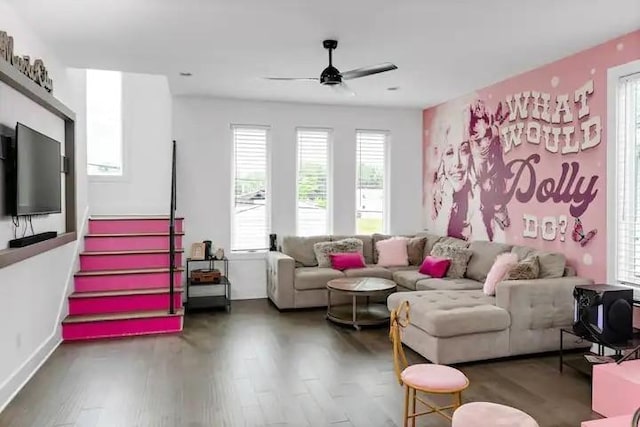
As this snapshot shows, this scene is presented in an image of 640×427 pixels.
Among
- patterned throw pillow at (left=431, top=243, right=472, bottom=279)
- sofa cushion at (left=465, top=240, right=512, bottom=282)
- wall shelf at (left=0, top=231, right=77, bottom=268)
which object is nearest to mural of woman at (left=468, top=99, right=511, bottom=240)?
sofa cushion at (left=465, top=240, right=512, bottom=282)

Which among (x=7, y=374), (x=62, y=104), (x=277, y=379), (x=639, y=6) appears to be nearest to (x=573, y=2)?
(x=639, y=6)

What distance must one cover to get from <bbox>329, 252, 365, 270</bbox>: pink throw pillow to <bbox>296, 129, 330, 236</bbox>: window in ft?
2.70

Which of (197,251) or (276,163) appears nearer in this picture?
(197,251)

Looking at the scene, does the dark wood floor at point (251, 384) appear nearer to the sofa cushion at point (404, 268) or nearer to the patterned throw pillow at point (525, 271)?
the patterned throw pillow at point (525, 271)

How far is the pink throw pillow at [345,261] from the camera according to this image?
6.30 meters

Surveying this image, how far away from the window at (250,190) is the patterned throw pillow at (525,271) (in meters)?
3.52

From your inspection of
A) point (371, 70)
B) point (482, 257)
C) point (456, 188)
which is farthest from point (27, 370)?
point (456, 188)

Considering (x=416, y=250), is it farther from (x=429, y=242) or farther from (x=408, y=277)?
(x=408, y=277)

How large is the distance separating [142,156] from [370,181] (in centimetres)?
349

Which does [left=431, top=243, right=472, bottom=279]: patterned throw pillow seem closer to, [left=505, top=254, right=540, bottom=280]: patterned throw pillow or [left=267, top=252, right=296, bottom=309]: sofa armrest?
[left=505, top=254, right=540, bottom=280]: patterned throw pillow

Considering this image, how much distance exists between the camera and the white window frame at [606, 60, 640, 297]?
4.13 meters

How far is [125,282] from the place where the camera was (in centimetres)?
547

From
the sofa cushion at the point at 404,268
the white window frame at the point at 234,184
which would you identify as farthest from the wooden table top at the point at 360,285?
the white window frame at the point at 234,184

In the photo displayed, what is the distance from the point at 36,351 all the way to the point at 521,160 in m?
5.13
